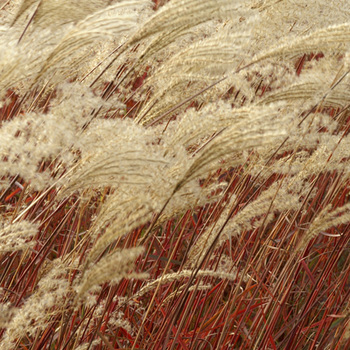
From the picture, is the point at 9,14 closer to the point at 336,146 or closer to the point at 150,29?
the point at 150,29

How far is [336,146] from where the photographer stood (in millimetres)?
1409

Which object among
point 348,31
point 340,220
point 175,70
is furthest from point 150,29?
point 340,220

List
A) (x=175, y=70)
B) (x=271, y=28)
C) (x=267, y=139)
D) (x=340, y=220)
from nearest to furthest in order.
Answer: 1. (x=267, y=139)
2. (x=175, y=70)
3. (x=340, y=220)
4. (x=271, y=28)

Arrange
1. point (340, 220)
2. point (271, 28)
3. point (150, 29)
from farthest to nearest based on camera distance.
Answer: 1. point (271, 28)
2. point (340, 220)
3. point (150, 29)

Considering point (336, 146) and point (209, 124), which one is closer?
point (209, 124)

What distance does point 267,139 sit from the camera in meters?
0.81

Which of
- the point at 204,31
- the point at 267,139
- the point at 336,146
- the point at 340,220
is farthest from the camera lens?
the point at 204,31

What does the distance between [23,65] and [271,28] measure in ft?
2.93

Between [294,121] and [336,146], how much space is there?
19cm

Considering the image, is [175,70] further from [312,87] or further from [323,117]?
[323,117]

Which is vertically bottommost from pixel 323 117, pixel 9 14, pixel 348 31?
pixel 323 117

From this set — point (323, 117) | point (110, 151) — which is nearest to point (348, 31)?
point (323, 117)

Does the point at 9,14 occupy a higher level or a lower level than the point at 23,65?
higher

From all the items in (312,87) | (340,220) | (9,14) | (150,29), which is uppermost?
(9,14)
